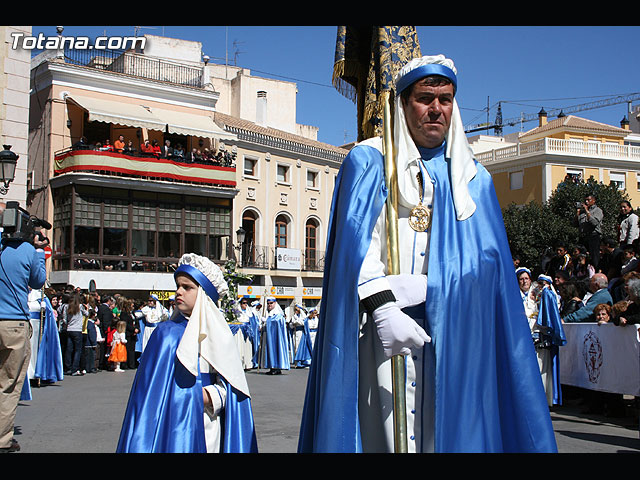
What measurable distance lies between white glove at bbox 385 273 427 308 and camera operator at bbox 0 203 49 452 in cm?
461

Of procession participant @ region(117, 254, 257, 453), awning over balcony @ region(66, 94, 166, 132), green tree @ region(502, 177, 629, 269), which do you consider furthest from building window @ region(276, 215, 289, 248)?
procession participant @ region(117, 254, 257, 453)

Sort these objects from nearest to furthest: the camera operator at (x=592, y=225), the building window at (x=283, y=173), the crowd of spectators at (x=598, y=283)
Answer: the crowd of spectators at (x=598, y=283), the camera operator at (x=592, y=225), the building window at (x=283, y=173)

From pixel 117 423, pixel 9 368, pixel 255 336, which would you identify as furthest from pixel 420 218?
pixel 255 336

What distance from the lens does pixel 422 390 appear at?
3.18 metres

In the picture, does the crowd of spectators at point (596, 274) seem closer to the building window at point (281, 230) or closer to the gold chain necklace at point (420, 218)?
the gold chain necklace at point (420, 218)

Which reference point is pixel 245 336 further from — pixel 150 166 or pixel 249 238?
pixel 249 238

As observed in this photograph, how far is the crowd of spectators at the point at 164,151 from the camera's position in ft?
118

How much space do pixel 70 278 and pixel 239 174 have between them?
1244cm

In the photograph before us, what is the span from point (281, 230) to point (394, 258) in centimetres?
4199

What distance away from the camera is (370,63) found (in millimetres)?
4930

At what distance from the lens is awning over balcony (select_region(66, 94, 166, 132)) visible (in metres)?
35.0

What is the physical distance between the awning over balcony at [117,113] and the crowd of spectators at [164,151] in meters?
1.35

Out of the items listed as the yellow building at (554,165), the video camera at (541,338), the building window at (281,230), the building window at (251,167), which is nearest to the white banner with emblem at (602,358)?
the video camera at (541,338)

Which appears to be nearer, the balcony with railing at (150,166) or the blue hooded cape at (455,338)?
the blue hooded cape at (455,338)
